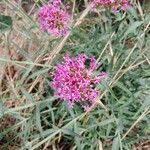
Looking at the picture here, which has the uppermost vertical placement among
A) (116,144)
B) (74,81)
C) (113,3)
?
(113,3)

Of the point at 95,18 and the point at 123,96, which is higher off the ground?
the point at 95,18

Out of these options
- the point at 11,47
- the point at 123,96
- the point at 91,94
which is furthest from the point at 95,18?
the point at 91,94

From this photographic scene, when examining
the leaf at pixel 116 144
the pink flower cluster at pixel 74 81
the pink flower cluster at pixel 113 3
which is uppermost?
the pink flower cluster at pixel 113 3

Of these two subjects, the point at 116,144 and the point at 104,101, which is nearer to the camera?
the point at 116,144

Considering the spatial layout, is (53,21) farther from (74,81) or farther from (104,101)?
(104,101)

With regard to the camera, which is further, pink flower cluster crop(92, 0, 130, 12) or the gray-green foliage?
the gray-green foliage

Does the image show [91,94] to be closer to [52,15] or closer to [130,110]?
[52,15]

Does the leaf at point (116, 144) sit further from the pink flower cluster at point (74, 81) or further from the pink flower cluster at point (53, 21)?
the pink flower cluster at point (53, 21)

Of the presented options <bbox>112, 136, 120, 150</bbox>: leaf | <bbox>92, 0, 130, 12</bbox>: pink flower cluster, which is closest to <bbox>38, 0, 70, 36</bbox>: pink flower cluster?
<bbox>92, 0, 130, 12</bbox>: pink flower cluster

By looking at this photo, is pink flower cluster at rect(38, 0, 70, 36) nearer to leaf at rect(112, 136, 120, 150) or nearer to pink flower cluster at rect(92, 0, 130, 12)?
pink flower cluster at rect(92, 0, 130, 12)

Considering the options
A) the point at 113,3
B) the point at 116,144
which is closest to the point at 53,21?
the point at 113,3

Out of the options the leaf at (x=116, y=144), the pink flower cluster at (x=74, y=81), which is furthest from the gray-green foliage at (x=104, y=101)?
the pink flower cluster at (x=74, y=81)
